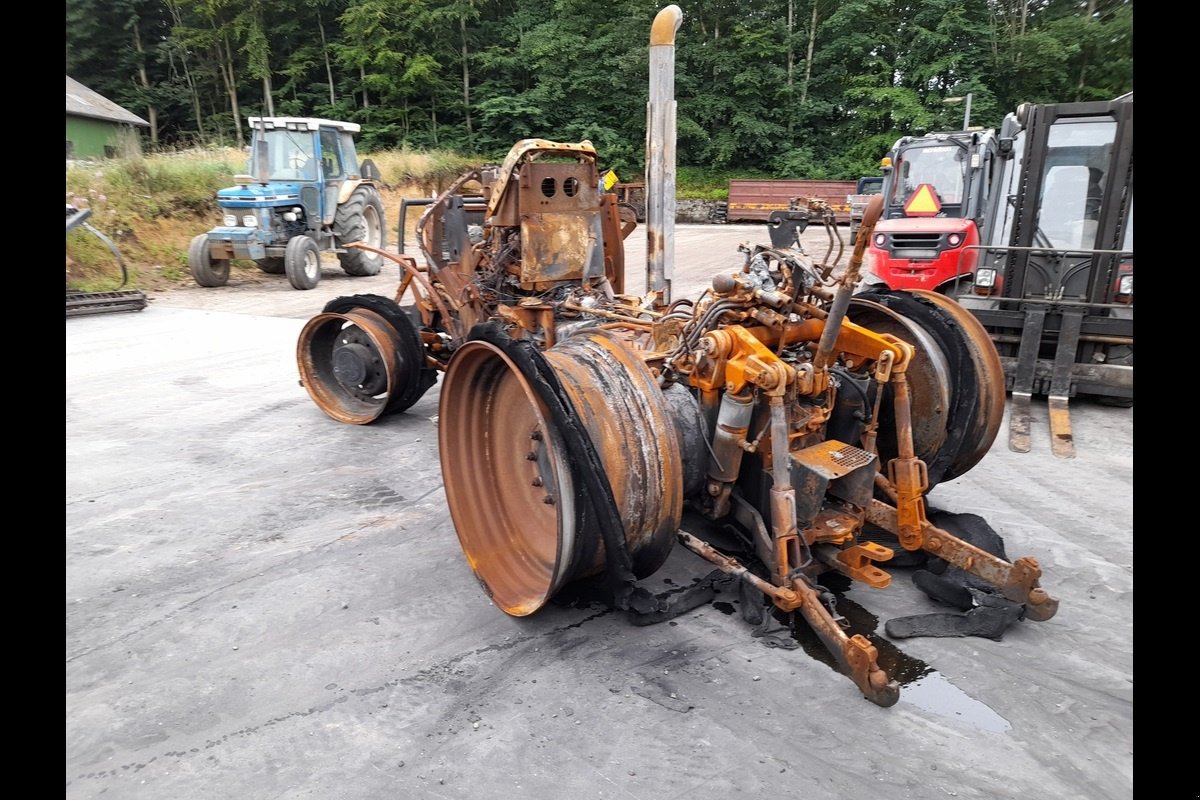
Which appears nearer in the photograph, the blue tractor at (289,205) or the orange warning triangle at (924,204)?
the orange warning triangle at (924,204)

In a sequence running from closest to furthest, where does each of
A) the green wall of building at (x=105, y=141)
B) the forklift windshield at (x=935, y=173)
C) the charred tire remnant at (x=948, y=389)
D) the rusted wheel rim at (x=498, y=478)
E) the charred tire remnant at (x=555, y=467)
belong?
the charred tire remnant at (x=555, y=467), the rusted wheel rim at (x=498, y=478), the charred tire remnant at (x=948, y=389), the green wall of building at (x=105, y=141), the forklift windshield at (x=935, y=173)

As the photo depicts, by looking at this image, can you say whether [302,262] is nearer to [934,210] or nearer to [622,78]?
[934,210]

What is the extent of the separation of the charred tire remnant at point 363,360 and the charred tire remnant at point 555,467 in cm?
232

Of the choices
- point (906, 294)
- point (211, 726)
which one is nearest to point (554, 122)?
point (906, 294)

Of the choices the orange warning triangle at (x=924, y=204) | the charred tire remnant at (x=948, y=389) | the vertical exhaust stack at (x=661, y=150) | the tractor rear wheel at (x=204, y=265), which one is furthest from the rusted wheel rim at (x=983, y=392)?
the tractor rear wheel at (x=204, y=265)

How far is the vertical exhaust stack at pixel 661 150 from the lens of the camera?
22.9 feet

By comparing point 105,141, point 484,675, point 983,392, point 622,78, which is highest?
point 622,78

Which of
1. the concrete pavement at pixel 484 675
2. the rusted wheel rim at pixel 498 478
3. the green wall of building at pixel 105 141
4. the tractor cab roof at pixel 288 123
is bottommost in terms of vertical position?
the concrete pavement at pixel 484 675

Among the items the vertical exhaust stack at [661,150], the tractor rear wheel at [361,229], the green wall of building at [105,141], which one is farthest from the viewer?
the tractor rear wheel at [361,229]

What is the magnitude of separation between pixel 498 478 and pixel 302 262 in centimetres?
1049

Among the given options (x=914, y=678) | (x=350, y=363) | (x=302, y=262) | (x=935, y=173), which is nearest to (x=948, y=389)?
(x=914, y=678)

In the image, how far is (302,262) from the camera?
12641 millimetres

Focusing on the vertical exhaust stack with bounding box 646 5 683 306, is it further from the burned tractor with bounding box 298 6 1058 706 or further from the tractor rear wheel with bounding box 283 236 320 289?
the tractor rear wheel with bounding box 283 236 320 289

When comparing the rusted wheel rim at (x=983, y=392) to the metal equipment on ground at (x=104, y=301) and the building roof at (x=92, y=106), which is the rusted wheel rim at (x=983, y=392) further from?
the metal equipment on ground at (x=104, y=301)
